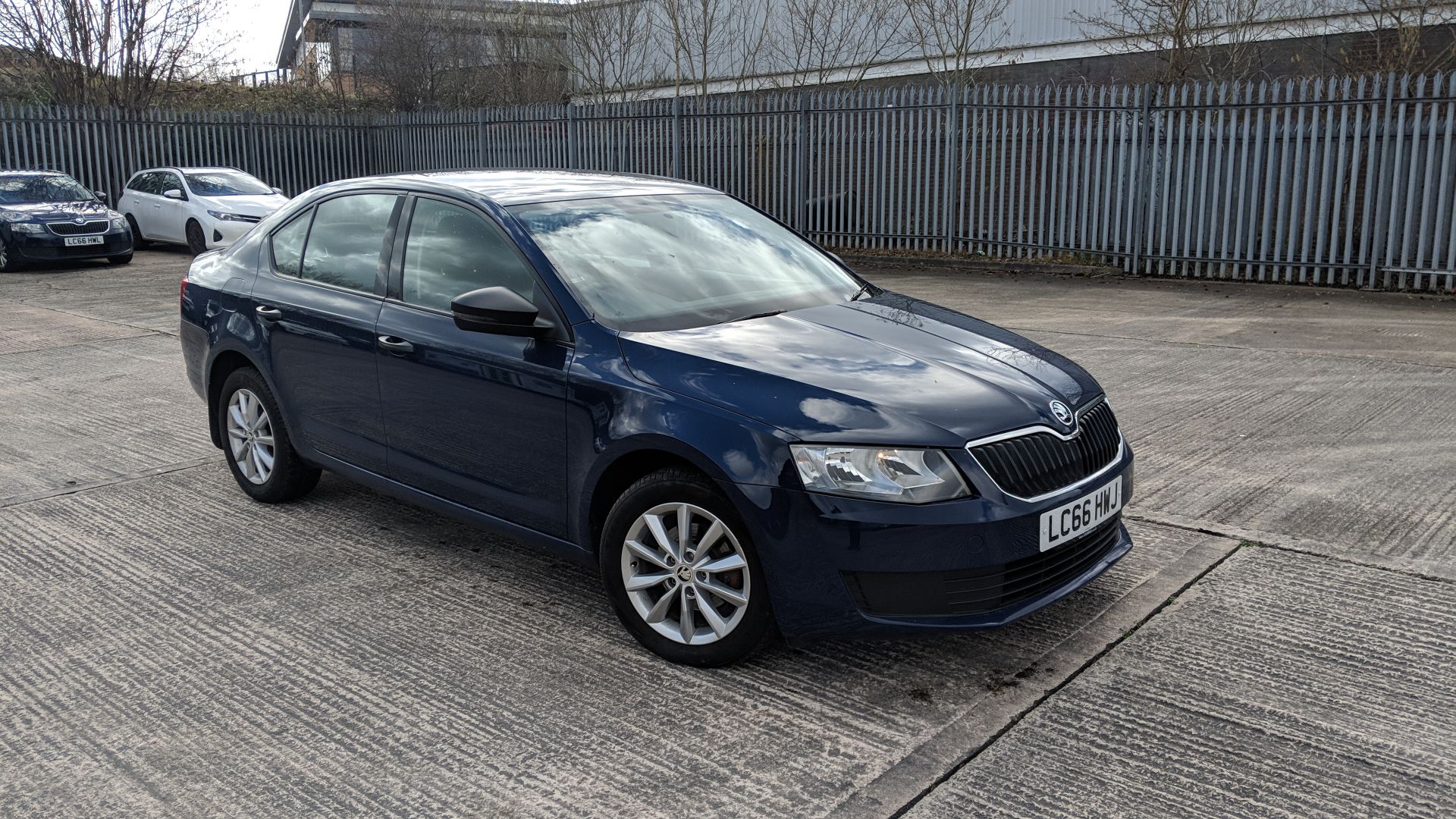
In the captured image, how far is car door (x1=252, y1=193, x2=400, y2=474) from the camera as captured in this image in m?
4.82

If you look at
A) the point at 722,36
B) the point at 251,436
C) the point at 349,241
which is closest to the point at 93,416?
the point at 251,436

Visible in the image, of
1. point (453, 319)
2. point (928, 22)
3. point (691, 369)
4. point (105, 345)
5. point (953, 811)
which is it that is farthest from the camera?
point (928, 22)

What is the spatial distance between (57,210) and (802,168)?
1061 cm

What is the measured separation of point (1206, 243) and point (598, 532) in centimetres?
1131

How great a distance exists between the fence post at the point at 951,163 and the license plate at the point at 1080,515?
39.6 ft

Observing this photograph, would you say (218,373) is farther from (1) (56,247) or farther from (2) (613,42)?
(2) (613,42)

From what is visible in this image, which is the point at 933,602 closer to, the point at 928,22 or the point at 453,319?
the point at 453,319

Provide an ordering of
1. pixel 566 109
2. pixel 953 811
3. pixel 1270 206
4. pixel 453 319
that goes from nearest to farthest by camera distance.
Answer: pixel 953 811
pixel 453 319
pixel 1270 206
pixel 566 109

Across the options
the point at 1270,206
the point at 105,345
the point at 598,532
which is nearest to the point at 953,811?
the point at 598,532

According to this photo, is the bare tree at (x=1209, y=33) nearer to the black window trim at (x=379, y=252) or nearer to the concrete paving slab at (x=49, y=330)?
the concrete paving slab at (x=49, y=330)

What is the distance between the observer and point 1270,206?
1285 cm

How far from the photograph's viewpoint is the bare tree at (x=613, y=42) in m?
25.7

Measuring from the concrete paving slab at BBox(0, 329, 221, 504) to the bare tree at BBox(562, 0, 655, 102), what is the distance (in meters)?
16.6

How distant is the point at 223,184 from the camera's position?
19.1m
